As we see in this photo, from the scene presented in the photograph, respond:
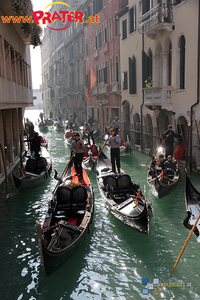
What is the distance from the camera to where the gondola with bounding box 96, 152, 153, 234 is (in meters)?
A: 5.33

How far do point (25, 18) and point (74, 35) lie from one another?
20479 mm

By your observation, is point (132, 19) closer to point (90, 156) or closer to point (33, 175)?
point (90, 156)

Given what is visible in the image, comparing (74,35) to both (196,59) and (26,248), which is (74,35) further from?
(26,248)

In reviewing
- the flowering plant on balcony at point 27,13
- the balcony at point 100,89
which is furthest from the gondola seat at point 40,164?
the balcony at point 100,89

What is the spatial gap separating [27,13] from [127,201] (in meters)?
6.63

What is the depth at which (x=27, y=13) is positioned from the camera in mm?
9594

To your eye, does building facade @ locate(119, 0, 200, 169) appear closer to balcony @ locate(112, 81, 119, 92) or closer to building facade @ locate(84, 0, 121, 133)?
balcony @ locate(112, 81, 119, 92)

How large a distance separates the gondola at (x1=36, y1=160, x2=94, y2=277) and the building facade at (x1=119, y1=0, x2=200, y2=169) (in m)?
4.85

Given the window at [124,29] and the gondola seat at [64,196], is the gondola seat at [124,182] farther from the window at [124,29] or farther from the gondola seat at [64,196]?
the window at [124,29]

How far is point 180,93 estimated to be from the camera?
10.8 metres

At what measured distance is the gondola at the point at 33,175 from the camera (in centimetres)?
823

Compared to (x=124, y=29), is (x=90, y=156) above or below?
below

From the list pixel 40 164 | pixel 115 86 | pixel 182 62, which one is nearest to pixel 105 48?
pixel 115 86

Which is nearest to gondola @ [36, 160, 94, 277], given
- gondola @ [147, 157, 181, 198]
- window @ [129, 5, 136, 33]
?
gondola @ [147, 157, 181, 198]
